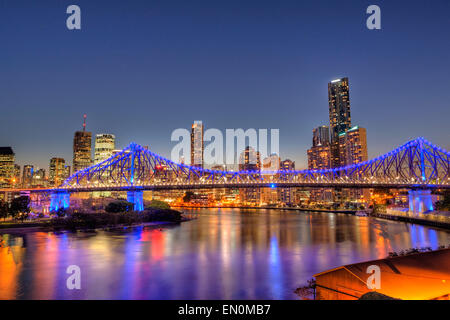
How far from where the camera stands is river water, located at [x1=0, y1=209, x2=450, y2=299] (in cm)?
2108

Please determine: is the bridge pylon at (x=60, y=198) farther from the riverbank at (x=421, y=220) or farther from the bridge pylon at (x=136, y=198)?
the riverbank at (x=421, y=220)

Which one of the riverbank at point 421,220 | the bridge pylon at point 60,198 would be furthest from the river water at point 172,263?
the bridge pylon at point 60,198

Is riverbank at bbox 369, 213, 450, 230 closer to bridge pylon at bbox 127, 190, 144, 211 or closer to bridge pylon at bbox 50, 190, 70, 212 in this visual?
bridge pylon at bbox 127, 190, 144, 211

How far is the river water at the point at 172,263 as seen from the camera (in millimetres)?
21078

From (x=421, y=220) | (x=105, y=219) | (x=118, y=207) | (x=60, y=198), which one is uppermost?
(x=60, y=198)

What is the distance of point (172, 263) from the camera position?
30453 mm

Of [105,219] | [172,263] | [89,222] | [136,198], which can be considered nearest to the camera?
[172,263]

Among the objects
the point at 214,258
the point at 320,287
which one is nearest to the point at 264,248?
the point at 214,258

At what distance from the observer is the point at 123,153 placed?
96688 mm

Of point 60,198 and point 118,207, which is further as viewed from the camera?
point 60,198

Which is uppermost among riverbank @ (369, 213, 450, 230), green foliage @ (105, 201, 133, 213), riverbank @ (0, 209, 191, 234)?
green foliage @ (105, 201, 133, 213)

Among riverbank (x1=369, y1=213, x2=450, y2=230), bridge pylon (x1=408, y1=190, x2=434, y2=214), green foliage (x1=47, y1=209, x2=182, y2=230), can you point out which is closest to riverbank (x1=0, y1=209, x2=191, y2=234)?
green foliage (x1=47, y1=209, x2=182, y2=230)

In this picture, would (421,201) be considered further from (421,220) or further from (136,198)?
(136,198)

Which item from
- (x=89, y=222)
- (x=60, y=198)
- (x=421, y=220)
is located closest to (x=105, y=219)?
(x=89, y=222)
